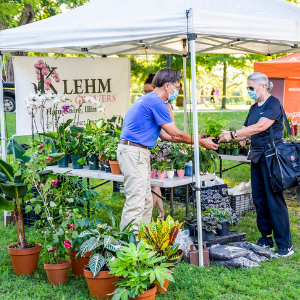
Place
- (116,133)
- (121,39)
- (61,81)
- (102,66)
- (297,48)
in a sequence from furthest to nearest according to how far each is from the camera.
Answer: (102,66) → (61,81) → (297,48) → (116,133) → (121,39)

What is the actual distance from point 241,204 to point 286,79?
365cm

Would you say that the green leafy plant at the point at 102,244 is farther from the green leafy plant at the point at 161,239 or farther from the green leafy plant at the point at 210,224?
the green leafy plant at the point at 210,224

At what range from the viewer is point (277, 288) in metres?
3.59

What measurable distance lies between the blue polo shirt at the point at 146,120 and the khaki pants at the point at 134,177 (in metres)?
0.10

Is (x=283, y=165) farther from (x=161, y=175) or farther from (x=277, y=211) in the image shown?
(x=161, y=175)

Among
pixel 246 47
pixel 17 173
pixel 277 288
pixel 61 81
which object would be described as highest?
pixel 246 47

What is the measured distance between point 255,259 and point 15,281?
7.42ft

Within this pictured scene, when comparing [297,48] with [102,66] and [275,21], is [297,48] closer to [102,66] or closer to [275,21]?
[275,21]

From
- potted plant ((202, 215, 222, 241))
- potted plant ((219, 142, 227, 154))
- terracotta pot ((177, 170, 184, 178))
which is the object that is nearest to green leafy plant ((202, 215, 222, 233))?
potted plant ((202, 215, 222, 241))

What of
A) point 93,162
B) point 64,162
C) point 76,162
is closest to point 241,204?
point 93,162

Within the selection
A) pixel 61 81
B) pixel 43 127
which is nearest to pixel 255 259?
pixel 43 127

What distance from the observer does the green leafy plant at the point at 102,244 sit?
3.16 m

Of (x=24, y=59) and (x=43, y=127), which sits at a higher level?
(x=24, y=59)

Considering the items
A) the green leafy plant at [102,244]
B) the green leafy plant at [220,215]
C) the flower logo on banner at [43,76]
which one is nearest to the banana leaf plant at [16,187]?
the green leafy plant at [102,244]
